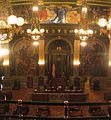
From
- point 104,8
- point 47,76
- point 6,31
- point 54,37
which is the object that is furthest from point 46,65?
point 6,31

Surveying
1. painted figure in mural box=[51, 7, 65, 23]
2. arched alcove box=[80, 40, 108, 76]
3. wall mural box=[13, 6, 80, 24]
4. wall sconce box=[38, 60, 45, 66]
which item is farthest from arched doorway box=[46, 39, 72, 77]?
wall mural box=[13, 6, 80, 24]

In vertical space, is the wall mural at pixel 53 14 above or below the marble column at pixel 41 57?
above

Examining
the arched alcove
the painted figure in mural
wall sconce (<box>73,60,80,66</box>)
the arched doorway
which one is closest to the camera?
the painted figure in mural

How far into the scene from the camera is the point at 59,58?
1026 inches

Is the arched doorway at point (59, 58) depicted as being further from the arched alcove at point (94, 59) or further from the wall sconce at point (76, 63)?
the arched alcove at point (94, 59)

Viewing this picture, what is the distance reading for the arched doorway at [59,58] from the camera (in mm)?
25859

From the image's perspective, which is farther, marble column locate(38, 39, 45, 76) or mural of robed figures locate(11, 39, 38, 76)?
mural of robed figures locate(11, 39, 38, 76)

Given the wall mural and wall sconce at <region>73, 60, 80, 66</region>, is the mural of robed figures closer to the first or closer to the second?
the wall mural

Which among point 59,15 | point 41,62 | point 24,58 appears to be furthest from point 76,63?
point 24,58

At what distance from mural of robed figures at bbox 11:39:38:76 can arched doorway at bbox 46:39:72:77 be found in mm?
1261

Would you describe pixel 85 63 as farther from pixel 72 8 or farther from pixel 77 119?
pixel 77 119

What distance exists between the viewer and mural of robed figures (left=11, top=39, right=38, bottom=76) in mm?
25703

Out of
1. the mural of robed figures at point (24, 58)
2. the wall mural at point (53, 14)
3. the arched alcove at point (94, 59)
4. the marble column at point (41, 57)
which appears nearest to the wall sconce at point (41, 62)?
the marble column at point (41, 57)

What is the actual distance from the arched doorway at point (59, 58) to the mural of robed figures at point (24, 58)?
1.26 metres
